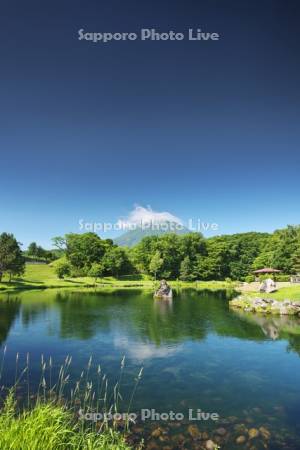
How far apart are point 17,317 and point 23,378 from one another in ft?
57.6

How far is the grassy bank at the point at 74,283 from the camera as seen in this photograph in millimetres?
61966

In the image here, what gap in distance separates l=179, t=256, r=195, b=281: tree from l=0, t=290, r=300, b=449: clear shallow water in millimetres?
45969

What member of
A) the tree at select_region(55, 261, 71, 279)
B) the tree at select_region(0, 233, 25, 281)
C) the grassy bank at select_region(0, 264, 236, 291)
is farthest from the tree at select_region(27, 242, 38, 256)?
the tree at select_region(0, 233, 25, 281)

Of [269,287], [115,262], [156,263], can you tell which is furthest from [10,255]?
[269,287]

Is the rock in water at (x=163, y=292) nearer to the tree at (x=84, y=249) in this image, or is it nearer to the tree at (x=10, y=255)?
the tree at (x=10, y=255)

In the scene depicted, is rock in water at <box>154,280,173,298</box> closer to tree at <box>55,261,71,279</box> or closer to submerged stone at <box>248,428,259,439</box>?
tree at <box>55,261,71,279</box>

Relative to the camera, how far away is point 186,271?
84312mm

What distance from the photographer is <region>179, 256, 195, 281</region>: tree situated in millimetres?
84438

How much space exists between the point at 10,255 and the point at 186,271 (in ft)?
143

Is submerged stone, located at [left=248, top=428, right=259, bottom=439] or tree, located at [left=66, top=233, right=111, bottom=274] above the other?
tree, located at [left=66, top=233, right=111, bottom=274]

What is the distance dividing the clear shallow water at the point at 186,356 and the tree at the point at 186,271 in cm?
4597

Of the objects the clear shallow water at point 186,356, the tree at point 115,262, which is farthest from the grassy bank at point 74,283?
the clear shallow water at point 186,356

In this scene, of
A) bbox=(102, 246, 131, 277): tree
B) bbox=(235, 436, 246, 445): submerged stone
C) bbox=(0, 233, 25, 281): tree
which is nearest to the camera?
bbox=(235, 436, 246, 445): submerged stone

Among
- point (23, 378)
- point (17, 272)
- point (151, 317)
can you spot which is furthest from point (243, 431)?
point (17, 272)
